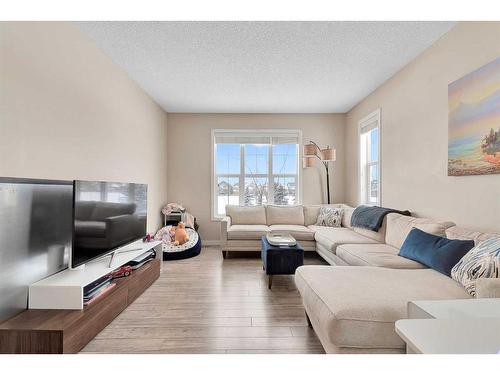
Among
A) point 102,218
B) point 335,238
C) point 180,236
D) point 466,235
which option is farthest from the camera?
point 180,236

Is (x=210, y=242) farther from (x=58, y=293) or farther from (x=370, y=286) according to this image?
(x=370, y=286)

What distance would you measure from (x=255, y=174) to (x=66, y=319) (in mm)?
3884

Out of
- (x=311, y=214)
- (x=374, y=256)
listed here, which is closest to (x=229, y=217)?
(x=311, y=214)

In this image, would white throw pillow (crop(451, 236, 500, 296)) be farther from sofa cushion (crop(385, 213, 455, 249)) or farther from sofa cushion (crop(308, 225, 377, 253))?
sofa cushion (crop(308, 225, 377, 253))

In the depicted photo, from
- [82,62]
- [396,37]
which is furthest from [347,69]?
[82,62]

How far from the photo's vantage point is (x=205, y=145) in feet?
16.3

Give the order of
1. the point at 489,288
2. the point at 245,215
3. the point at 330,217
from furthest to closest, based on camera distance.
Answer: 1. the point at 245,215
2. the point at 330,217
3. the point at 489,288

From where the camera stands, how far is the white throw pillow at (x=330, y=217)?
13.7 ft

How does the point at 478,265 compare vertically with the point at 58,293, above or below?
above

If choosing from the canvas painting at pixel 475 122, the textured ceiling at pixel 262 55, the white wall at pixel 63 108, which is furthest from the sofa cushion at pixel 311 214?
the white wall at pixel 63 108

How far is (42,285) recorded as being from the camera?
1643 mm

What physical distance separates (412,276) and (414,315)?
2.85 feet

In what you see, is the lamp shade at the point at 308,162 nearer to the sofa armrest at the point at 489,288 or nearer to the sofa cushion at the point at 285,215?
the sofa cushion at the point at 285,215

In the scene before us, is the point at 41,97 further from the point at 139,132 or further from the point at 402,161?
the point at 402,161
